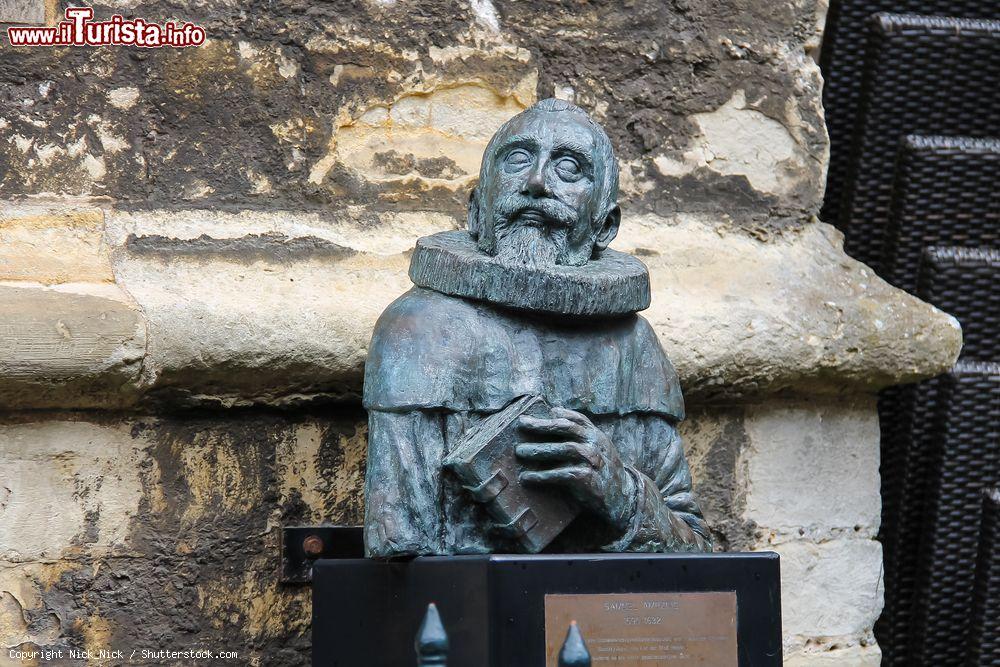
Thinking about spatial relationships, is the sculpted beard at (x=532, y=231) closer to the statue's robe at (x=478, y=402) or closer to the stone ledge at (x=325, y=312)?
the statue's robe at (x=478, y=402)

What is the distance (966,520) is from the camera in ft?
14.2

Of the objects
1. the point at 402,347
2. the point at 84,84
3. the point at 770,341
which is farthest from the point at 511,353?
the point at 84,84

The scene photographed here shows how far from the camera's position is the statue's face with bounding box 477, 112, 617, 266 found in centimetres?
309

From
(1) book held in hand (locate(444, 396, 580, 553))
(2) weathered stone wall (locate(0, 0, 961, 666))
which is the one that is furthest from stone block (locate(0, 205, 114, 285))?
(1) book held in hand (locate(444, 396, 580, 553))

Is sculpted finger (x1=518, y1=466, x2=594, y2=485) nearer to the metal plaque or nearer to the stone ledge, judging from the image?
the metal plaque

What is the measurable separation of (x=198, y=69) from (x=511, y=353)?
46.1 inches

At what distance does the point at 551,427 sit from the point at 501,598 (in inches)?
12.8

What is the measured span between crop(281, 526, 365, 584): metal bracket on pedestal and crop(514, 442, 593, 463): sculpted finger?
2.50 ft

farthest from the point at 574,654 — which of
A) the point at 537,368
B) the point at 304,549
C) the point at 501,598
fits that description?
the point at 304,549

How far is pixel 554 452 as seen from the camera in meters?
2.89

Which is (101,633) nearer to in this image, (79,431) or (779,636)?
(79,431)

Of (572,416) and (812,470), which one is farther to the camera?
(812,470)

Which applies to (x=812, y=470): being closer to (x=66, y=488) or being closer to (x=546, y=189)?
(x=546, y=189)

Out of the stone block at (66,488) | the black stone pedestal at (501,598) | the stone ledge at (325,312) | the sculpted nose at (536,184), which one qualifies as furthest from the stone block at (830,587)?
the stone block at (66,488)
